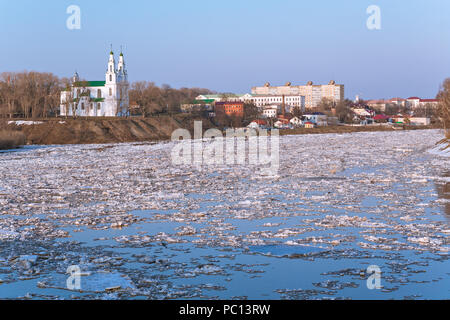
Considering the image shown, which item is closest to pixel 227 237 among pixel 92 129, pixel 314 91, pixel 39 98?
pixel 92 129

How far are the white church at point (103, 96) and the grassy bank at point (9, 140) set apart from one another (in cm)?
3531

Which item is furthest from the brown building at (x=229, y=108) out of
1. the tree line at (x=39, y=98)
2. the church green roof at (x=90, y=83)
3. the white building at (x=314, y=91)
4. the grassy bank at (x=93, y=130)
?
the white building at (x=314, y=91)

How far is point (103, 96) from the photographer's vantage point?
83.0 metres

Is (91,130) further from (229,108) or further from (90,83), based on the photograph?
(229,108)

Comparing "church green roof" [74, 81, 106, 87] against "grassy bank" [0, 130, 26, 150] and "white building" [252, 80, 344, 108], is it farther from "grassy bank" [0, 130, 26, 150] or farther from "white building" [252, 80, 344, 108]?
"white building" [252, 80, 344, 108]

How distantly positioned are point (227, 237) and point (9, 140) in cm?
3648

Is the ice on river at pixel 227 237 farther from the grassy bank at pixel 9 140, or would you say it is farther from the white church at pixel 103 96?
the white church at pixel 103 96

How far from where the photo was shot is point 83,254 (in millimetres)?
8336

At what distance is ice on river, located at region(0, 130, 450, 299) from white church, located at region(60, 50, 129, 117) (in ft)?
212
